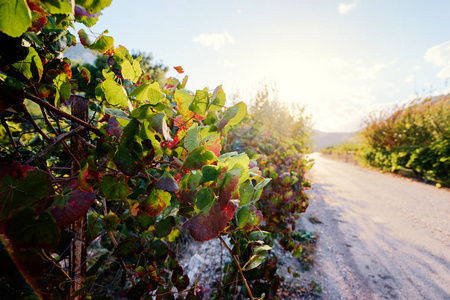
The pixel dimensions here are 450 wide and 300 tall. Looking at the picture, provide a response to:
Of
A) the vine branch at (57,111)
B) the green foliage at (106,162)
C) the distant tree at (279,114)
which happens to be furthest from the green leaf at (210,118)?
the distant tree at (279,114)

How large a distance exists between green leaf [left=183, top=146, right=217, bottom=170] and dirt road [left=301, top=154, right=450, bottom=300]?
2.85m

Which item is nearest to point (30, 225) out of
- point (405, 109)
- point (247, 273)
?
point (247, 273)

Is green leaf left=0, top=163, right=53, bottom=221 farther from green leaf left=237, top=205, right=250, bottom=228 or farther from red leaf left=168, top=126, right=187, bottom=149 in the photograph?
green leaf left=237, top=205, right=250, bottom=228

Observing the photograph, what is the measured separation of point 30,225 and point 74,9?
14.8 inches

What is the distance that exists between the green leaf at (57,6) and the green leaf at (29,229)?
1.04 feet

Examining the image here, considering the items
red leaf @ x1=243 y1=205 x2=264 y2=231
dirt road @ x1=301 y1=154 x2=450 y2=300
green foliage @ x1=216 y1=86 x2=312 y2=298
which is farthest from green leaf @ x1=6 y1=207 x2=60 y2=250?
dirt road @ x1=301 y1=154 x2=450 y2=300

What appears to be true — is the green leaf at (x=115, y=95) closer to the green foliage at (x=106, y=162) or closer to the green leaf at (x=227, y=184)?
the green foliage at (x=106, y=162)

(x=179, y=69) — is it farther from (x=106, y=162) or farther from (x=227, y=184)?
(x=227, y=184)

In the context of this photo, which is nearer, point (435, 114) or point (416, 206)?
point (416, 206)

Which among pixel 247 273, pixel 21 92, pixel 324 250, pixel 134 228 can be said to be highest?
pixel 21 92

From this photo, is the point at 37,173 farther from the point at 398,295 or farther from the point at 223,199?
the point at 398,295

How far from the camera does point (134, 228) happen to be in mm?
1140

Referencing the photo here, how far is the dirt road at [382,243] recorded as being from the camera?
251cm

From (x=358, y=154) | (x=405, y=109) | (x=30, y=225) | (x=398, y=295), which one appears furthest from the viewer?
(x=358, y=154)
